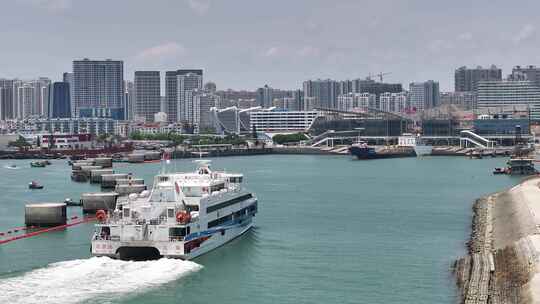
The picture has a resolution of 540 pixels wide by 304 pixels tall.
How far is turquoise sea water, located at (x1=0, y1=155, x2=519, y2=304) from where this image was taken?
22484mm

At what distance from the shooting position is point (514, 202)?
38531 mm

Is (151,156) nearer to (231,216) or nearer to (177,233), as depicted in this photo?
(231,216)

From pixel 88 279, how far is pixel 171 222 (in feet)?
11.2

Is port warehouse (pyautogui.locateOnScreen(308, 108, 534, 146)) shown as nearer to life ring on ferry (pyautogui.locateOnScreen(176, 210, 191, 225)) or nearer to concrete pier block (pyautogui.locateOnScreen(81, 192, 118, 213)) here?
concrete pier block (pyautogui.locateOnScreen(81, 192, 118, 213))

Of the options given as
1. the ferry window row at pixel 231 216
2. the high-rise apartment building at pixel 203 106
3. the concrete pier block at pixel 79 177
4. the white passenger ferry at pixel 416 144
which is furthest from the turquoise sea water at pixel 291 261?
the high-rise apartment building at pixel 203 106

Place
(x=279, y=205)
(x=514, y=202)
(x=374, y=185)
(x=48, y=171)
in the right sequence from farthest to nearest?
(x=48, y=171), (x=374, y=185), (x=279, y=205), (x=514, y=202)

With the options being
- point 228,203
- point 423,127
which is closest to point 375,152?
point 423,127

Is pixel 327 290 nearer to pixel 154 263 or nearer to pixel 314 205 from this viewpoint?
pixel 154 263

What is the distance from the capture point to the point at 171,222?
25.7 m

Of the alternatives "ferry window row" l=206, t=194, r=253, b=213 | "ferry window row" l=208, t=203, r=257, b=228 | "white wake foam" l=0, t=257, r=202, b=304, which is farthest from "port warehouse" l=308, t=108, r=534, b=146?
"white wake foam" l=0, t=257, r=202, b=304

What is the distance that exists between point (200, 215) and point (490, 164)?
61.7 m

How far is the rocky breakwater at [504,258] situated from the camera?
20969 mm

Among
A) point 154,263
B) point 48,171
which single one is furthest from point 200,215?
point 48,171

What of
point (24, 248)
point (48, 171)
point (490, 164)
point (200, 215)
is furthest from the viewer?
point (490, 164)
